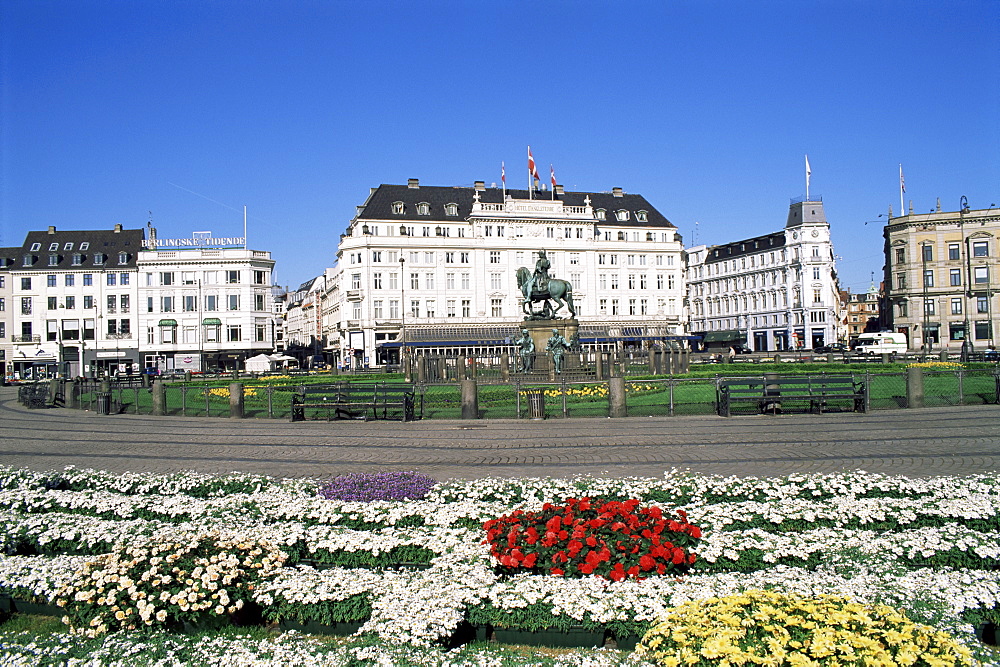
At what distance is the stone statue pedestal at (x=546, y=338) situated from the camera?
3538 centimetres

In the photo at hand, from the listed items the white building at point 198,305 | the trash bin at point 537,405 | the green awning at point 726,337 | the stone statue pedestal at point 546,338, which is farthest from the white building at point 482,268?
the trash bin at point 537,405

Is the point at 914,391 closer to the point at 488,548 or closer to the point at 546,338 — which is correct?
the point at 546,338

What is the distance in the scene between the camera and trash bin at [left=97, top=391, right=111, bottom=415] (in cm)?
3106

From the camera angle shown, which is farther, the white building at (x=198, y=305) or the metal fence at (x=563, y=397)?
the white building at (x=198, y=305)

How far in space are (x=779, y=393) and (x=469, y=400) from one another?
9049 mm

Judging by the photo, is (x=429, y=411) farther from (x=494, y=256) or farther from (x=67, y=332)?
(x=67, y=332)

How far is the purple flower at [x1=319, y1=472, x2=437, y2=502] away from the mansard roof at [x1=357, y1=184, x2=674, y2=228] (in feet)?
251

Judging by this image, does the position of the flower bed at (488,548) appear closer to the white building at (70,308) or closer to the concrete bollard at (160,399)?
the concrete bollard at (160,399)

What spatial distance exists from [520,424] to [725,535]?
1480 cm

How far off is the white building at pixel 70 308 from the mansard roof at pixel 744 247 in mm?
75045

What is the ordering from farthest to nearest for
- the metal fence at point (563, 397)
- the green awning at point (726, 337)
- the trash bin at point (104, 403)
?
the green awning at point (726, 337)
the trash bin at point (104, 403)
the metal fence at point (563, 397)

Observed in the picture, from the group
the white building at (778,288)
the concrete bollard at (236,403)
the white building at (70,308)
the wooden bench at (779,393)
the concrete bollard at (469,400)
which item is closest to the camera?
the wooden bench at (779,393)

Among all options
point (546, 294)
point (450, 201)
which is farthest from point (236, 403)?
point (450, 201)

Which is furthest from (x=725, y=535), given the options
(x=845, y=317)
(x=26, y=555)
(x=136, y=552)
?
(x=845, y=317)
